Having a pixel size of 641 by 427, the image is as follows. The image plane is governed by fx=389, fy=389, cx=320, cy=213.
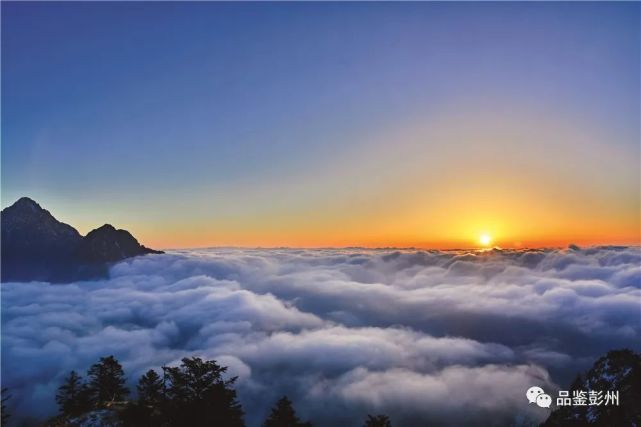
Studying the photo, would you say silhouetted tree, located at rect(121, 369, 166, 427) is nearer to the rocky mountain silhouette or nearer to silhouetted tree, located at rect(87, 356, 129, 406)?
silhouetted tree, located at rect(87, 356, 129, 406)

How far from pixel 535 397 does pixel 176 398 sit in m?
55.7

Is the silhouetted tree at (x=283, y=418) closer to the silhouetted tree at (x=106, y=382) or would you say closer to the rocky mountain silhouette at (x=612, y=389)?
the silhouetted tree at (x=106, y=382)

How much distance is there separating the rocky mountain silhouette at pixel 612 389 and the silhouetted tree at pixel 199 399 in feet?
239

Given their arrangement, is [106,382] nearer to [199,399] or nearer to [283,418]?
[199,399]

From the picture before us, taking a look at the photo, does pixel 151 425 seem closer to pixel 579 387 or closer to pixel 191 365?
pixel 191 365

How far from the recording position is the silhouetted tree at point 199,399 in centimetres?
3841

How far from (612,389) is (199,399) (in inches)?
3687

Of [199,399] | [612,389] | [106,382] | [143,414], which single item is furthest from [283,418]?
[612,389]

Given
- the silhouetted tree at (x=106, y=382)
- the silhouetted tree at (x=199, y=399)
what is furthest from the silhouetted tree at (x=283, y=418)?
the silhouetted tree at (x=106, y=382)

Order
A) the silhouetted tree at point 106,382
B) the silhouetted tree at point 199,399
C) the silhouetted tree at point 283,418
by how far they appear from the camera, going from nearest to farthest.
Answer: the silhouetted tree at point 199,399 → the silhouetted tree at point 283,418 → the silhouetted tree at point 106,382

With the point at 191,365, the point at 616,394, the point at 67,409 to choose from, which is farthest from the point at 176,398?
the point at 616,394

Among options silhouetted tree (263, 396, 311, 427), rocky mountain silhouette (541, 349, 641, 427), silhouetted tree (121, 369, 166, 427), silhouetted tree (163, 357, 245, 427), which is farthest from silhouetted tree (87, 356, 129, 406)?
rocky mountain silhouette (541, 349, 641, 427)

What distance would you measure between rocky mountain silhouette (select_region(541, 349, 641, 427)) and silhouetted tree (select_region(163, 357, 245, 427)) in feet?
239

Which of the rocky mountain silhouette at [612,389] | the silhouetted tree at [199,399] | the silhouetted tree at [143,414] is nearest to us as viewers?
the silhouetted tree at [143,414]
